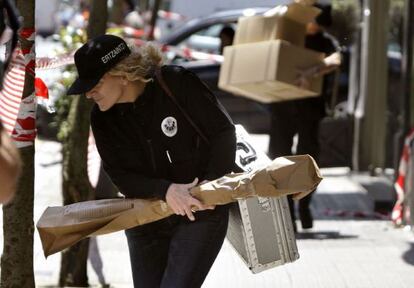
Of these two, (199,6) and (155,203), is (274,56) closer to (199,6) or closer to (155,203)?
(155,203)

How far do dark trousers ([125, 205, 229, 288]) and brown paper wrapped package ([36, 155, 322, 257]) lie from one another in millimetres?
130

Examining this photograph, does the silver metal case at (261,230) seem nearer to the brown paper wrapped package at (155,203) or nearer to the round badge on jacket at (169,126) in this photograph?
the brown paper wrapped package at (155,203)

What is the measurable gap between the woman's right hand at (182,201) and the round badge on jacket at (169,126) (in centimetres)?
24

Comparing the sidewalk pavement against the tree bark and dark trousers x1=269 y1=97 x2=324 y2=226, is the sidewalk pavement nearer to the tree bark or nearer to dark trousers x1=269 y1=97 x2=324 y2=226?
dark trousers x1=269 y1=97 x2=324 y2=226

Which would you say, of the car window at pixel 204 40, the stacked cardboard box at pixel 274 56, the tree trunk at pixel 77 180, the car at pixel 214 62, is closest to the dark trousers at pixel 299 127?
the stacked cardboard box at pixel 274 56

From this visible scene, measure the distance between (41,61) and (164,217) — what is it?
257cm

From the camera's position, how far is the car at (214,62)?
1528 centimetres

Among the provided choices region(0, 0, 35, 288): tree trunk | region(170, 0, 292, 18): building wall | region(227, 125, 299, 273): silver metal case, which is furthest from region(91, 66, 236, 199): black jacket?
region(170, 0, 292, 18): building wall

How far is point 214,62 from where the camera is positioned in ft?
50.5

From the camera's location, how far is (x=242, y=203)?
463 cm

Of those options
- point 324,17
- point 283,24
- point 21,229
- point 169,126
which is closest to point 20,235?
point 21,229

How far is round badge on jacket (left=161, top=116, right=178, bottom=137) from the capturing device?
4555 mm

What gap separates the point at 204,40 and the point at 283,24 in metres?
7.44

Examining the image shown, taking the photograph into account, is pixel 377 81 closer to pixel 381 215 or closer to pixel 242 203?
pixel 381 215
